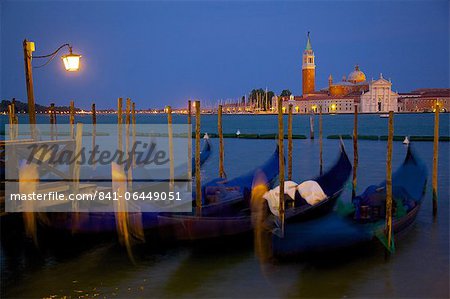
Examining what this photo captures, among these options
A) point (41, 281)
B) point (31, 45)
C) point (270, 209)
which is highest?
point (31, 45)

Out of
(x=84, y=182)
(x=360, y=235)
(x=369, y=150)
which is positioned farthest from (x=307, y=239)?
(x=369, y=150)

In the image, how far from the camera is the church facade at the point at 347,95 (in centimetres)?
5041

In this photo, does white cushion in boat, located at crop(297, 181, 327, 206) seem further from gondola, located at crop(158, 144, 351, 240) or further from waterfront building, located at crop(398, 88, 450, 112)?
waterfront building, located at crop(398, 88, 450, 112)

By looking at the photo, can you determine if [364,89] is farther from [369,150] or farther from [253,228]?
[253,228]

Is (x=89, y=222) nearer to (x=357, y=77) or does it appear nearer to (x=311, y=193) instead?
(x=311, y=193)

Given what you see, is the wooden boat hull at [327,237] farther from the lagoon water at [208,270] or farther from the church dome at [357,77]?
the church dome at [357,77]

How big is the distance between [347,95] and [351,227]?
2007 inches

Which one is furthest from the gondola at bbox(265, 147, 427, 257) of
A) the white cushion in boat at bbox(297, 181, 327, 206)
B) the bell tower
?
the bell tower

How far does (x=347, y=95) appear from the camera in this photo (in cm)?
5316

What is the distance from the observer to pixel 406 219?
4.20 metres

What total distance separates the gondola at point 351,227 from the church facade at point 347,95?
4480cm

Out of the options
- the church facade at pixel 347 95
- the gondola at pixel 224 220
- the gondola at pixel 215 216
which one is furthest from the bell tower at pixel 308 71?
the gondola at pixel 224 220

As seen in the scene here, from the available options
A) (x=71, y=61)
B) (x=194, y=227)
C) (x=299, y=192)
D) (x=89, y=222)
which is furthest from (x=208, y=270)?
(x=71, y=61)

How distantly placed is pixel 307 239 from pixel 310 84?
54.4 m
